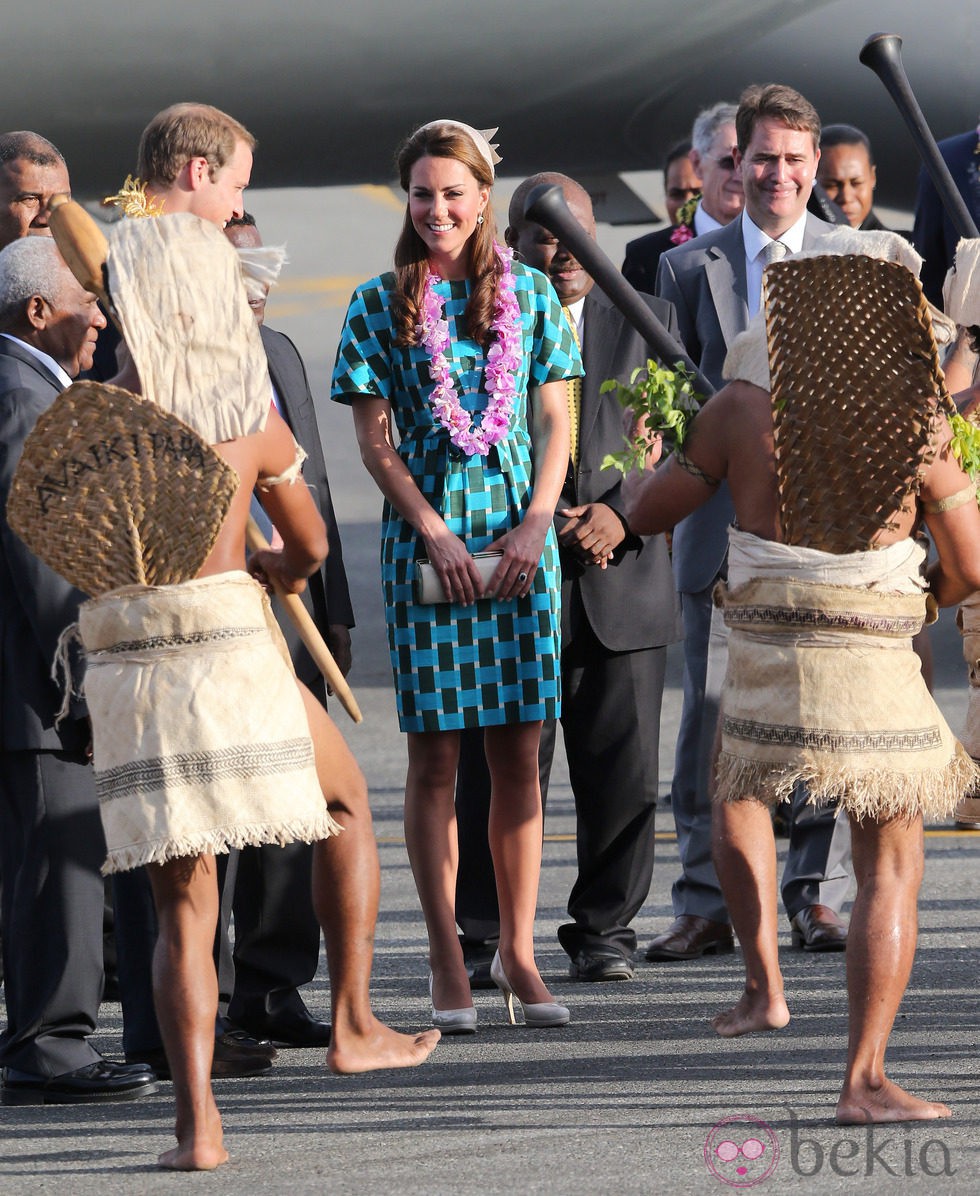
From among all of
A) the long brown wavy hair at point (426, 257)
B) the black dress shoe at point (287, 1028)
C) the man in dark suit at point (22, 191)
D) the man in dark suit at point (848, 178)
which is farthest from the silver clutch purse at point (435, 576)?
the man in dark suit at point (848, 178)

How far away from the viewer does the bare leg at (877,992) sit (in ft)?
11.7

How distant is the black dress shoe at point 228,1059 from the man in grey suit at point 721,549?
4.27 ft

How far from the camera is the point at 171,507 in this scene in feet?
11.5

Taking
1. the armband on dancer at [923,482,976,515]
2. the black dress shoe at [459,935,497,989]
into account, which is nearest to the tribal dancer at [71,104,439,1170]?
the armband on dancer at [923,482,976,515]

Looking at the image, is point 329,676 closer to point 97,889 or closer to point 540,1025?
point 97,889

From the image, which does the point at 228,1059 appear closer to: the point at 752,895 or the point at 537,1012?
the point at 537,1012

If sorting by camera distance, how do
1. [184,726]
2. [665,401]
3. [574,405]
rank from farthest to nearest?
[574,405] < [665,401] < [184,726]

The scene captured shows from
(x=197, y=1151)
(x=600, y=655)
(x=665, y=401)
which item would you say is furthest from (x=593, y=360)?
(x=197, y=1151)

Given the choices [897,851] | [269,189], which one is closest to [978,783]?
[897,851]

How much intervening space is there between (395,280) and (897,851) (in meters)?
1.82

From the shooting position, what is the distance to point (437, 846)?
4574 mm

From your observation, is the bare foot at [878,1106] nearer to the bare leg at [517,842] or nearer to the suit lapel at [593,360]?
the bare leg at [517,842]

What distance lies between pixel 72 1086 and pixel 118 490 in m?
1.35

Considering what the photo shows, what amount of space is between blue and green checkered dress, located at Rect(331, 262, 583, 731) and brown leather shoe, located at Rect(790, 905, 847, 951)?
3.68 ft
